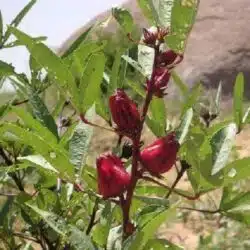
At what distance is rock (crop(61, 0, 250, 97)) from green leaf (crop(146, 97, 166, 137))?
31.0 feet

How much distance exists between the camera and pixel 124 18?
0.81 m

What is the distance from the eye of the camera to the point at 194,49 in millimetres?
11578

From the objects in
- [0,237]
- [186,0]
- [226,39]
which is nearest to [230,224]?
[0,237]

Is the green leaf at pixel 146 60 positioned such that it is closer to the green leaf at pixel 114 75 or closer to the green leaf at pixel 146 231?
the green leaf at pixel 114 75

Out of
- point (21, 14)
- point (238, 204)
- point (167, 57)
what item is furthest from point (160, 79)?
point (21, 14)

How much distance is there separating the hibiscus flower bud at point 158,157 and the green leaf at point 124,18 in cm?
18

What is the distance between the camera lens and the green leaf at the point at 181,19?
659mm

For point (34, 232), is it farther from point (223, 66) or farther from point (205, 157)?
point (223, 66)

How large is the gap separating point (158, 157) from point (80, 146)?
115 mm

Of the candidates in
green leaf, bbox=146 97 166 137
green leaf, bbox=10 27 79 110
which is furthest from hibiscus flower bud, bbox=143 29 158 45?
green leaf, bbox=146 97 166 137

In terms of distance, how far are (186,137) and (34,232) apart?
540mm

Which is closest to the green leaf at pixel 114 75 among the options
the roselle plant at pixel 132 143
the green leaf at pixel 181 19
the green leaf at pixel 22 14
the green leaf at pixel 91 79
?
the roselle plant at pixel 132 143

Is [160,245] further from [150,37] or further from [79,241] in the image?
[150,37]

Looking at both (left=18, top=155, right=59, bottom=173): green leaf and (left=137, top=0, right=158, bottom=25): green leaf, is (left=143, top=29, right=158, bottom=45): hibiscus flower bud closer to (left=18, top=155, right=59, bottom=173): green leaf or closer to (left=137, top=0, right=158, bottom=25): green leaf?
(left=137, top=0, right=158, bottom=25): green leaf
